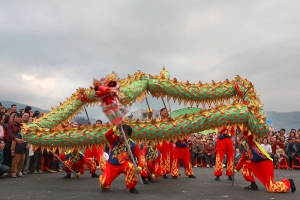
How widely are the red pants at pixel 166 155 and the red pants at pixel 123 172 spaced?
2.42 m

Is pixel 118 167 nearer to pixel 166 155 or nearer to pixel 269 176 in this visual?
pixel 269 176

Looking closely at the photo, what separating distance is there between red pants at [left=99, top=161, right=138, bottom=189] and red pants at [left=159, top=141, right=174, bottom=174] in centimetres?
242

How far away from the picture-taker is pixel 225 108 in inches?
177

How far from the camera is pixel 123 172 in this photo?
4.93 metres

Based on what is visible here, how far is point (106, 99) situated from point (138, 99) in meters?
1.13

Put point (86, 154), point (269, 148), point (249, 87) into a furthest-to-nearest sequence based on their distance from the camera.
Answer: point (269, 148)
point (86, 154)
point (249, 87)

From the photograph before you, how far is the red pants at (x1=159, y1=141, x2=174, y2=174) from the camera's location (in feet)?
23.8

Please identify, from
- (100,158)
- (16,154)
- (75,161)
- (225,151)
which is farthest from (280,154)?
(16,154)

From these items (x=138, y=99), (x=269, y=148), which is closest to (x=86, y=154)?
(x=138, y=99)

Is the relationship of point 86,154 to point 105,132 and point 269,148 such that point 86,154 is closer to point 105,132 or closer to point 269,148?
point 105,132

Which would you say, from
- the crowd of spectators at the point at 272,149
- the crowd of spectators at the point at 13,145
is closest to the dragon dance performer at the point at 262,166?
the crowd of spectators at the point at 13,145

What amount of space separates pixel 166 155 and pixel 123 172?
2513 millimetres

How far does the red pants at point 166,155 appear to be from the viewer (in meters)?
7.25

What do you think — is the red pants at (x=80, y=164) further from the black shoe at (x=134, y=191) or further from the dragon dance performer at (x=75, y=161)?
the black shoe at (x=134, y=191)
